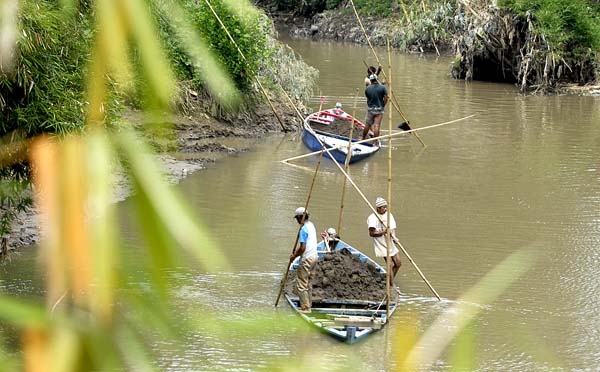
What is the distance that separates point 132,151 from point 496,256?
10925 millimetres

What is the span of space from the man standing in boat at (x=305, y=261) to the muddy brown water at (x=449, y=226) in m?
0.31

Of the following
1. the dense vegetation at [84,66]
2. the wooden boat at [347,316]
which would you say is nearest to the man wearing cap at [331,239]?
the wooden boat at [347,316]

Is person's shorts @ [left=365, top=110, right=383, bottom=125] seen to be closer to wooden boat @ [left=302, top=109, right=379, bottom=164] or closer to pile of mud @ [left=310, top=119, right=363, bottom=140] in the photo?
wooden boat @ [left=302, top=109, right=379, bottom=164]

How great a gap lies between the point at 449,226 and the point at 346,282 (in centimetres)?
317

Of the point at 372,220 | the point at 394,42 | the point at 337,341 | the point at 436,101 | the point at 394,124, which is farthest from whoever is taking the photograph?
the point at 394,42

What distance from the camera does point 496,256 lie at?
11.5 metres

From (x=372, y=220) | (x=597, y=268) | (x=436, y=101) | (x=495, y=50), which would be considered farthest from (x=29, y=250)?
(x=495, y=50)

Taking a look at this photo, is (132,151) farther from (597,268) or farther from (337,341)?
(597,268)

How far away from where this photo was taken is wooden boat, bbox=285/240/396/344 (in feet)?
28.5

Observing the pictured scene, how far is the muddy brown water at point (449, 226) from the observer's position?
866 centimetres

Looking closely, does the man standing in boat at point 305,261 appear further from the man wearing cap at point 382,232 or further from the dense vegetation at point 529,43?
the dense vegetation at point 529,43

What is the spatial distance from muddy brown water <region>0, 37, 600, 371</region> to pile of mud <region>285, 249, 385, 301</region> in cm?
34

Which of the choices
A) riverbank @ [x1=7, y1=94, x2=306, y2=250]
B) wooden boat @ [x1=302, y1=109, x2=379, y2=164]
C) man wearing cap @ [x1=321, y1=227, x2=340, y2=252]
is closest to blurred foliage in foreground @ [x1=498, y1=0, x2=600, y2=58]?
riverbank @ [x1=7, y1=94, x2=306, y2=250]

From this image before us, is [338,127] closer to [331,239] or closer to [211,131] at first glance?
[211,131]
